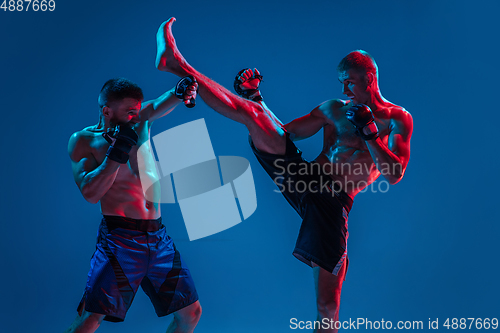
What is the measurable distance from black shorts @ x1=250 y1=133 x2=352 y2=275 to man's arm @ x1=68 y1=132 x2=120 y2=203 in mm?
735

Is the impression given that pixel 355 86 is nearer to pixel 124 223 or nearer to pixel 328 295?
pixel 328 295

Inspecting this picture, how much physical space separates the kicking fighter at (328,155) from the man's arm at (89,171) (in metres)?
0.52

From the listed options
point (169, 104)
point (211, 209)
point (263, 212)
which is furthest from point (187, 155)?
point (169, 104)

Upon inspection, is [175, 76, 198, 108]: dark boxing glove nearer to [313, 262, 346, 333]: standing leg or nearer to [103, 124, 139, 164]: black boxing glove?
[103, 124, 139, 164]: black boxing glove

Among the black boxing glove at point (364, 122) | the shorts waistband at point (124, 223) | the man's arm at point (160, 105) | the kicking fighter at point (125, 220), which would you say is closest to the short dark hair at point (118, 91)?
the kicking fighter at point (125, 220)

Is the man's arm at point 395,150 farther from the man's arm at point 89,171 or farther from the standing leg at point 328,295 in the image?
the man's arm at point 89,171

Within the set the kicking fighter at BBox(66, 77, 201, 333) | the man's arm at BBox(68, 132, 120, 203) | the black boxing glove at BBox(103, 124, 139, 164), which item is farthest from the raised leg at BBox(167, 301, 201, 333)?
the black boxing glove at BBox(103, 124, 139, 164)

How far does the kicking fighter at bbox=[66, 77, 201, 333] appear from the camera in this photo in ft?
6.57

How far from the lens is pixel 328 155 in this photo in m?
2.43

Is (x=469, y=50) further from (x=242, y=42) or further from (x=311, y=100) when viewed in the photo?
(x=242, y=42)

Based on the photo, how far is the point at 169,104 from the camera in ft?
7.48

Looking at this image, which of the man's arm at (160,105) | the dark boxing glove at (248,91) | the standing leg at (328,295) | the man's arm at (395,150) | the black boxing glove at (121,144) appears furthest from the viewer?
the dark boxing glove at (248,91)

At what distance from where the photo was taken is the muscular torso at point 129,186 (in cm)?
215

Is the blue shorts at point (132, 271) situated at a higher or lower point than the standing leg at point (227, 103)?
lower
